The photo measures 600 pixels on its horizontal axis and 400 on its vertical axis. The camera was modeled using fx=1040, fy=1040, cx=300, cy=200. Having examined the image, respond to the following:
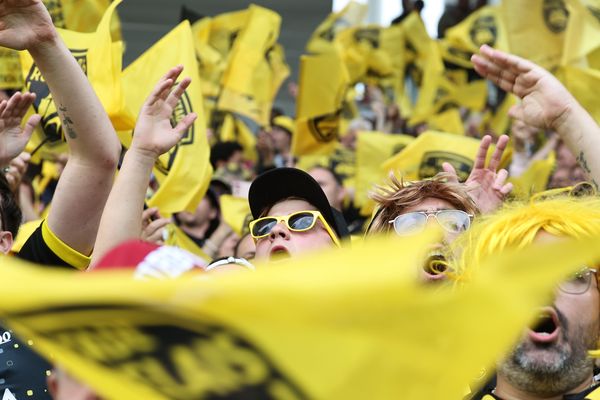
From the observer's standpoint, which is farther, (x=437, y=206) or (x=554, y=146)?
(x=554, y=146)

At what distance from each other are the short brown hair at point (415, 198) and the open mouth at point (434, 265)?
322 mm

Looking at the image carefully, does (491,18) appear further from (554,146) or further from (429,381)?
(429,381)

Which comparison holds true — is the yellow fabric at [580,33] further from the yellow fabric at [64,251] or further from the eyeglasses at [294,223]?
the yellow fabric at [64,251]

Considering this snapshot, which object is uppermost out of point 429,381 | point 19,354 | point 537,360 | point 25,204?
point 429,381

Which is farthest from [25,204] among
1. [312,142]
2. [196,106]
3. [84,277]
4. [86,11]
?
[84,277]

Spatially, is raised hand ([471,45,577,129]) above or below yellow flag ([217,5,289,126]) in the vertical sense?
above

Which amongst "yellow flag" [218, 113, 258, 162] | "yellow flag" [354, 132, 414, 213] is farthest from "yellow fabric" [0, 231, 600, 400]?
"yellow flag" [218, 113, 258, 162]

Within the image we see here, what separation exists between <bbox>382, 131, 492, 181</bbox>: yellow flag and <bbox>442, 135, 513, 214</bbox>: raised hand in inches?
76.8

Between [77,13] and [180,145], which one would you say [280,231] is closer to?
[180,145]

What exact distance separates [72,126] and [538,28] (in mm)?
4506

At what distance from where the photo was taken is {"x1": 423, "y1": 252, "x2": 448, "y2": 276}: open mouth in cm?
281

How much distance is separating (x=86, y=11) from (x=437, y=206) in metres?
3.19

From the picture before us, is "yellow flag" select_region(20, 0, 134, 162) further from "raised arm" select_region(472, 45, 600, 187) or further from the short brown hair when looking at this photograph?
"raised arm" select_region(472, 45, 600, 187)

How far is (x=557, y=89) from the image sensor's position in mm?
3154
